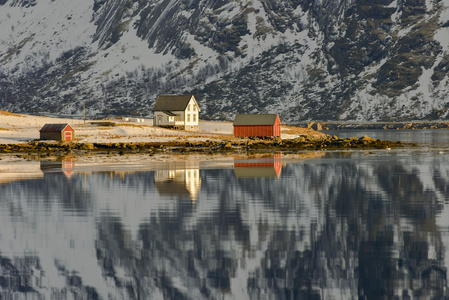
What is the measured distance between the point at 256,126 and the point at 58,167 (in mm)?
68527

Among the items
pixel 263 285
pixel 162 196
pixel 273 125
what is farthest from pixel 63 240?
pixel 273 125

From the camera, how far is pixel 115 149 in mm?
92500

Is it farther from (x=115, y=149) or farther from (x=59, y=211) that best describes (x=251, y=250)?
(x=115, y=149)

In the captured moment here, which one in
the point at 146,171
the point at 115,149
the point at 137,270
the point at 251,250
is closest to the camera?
the point at 137,270

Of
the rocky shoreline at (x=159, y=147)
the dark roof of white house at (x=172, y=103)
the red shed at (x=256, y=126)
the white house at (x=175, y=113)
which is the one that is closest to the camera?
the rocky shoreline at (x=159, y=147)

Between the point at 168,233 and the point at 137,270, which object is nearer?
the point at 137,270

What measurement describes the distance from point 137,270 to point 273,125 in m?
104

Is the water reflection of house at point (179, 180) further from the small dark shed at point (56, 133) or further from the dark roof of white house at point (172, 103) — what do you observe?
the dark roof of white house at point (172, 103)

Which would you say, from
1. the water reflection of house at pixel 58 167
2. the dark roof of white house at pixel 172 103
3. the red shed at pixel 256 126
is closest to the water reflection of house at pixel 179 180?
the water reflection of house at pixel 58 167

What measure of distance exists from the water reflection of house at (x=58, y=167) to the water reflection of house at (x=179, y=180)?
6844 millimetres

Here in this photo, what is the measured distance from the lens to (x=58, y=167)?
59.9 metres

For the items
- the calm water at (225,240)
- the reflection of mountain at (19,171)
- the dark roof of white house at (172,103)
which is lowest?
the calm water at (225,240)

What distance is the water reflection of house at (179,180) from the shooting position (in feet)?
128

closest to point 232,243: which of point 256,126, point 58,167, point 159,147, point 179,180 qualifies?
point 179,180
